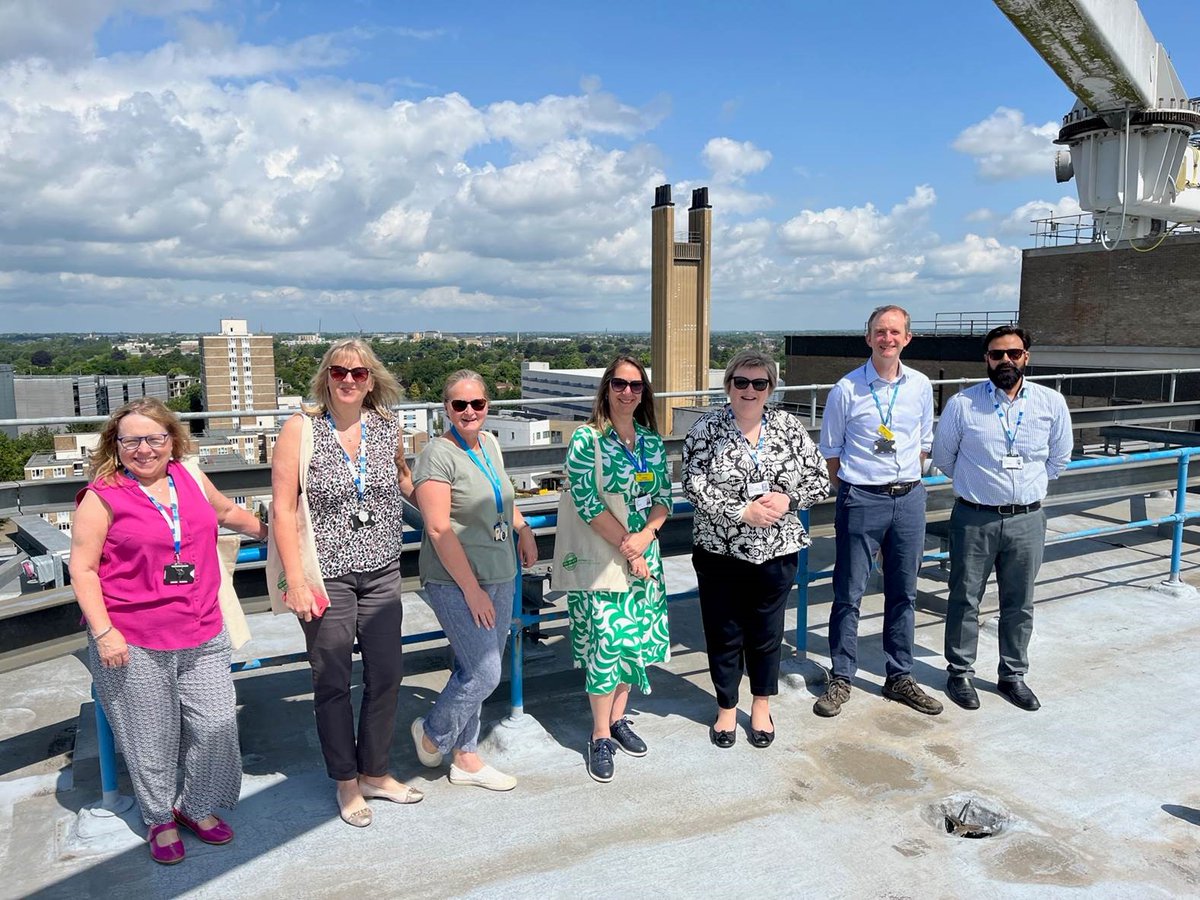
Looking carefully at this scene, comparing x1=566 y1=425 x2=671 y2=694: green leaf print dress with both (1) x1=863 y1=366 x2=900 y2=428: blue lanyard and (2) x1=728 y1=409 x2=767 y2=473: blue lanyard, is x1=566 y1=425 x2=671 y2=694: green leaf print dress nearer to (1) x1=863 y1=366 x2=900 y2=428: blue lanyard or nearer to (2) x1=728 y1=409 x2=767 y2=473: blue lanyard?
(2) x1=728 y1=409 x2=767 y2=473: blue lanyard

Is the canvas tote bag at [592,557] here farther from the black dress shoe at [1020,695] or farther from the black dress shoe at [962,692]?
the black dress shoe at [1020,695]

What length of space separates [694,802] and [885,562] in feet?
5.38

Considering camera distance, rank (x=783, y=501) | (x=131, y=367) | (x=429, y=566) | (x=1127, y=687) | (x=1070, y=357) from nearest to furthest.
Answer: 1. (x=429, y=566)
2. (x=783, y=501)
3. (x=1127, y=687)
4. (x=1070, y=357)
5. (x=131, y=367)

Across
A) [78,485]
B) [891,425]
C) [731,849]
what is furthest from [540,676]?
[78,485]

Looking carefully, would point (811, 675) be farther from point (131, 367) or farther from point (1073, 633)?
point (131, 367)

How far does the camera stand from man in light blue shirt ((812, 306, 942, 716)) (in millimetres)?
3998

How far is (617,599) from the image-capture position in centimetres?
350

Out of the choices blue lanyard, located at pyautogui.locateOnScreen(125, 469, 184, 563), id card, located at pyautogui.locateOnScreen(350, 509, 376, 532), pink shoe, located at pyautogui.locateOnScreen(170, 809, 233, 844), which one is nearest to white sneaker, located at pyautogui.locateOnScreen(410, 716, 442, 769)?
pink shoe, located at pyautogui.locateOnScreen(170, 809, 233, 844)

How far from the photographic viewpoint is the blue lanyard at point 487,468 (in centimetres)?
320

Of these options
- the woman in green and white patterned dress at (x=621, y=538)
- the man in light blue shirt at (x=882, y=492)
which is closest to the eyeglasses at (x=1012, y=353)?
the man in light blue shirt at (x=882, y=492)

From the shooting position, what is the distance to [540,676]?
4.27 meters

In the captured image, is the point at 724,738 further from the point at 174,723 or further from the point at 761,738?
the point at 174,723

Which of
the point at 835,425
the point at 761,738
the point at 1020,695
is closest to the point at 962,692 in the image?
the point at 1020,695

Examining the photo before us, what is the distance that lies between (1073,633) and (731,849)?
310 centimetres
